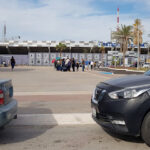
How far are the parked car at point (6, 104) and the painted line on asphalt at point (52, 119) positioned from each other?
1.17 meters

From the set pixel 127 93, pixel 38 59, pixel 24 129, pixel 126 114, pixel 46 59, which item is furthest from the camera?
pixel 46 59

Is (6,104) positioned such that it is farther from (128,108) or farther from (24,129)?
(128,108)

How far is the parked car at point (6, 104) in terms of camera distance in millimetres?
4473

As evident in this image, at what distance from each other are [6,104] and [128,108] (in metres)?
2.18

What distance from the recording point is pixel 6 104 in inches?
189

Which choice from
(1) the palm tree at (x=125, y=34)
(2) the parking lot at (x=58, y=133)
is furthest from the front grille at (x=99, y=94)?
(1) the palm tree at (x=125, y=34)

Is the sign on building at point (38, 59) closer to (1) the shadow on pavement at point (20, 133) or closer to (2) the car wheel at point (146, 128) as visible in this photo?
(1) the shadow on pavement at point (20, 133)

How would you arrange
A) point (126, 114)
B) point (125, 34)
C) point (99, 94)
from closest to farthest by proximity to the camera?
point (126, 114), point (99, 94), point (125, 34)

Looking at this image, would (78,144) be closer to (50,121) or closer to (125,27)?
(50,121)

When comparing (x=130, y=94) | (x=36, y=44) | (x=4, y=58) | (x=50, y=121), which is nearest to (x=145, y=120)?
(x=130, y=94)

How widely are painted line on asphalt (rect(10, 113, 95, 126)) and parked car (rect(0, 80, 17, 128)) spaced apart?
3.85 feet

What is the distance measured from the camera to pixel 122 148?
173 inches

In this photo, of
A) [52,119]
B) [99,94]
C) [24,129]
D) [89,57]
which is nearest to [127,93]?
[99,94]

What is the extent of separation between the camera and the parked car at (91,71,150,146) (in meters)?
4.22
